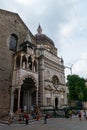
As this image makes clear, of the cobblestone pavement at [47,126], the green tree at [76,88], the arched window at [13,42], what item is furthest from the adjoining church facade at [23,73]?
the green tree at [76,88]

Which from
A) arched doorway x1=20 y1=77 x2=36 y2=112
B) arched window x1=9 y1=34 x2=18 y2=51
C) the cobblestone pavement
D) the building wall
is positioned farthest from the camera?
arched window x1=9 y1=34 x2=18 y2=51

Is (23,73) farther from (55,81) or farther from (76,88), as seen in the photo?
(76,88)

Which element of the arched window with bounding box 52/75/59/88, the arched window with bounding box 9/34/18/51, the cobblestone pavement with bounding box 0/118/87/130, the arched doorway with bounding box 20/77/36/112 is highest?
the arched window with bounding box 9/34/18/51

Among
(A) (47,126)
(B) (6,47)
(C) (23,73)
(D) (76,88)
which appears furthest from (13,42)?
(D) (76,88)

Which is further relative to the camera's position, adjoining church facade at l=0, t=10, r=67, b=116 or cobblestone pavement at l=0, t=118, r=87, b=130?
adjoining church facade at l=0, t=10, r=67, b=116

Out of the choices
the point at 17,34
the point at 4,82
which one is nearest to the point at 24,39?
the point at 17,34

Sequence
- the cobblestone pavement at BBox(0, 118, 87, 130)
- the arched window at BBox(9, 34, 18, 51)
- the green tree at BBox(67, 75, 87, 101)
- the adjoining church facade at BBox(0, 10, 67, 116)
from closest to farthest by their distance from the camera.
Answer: the cobblestone pavement at BBox(0, 118, 87, 130) → the adjoining church facade at BBox(0, 10, 67, 116) → the arched window at BBox(9, 34, 18, 51) → the green tree at BBox(67, 75, 87, 101)

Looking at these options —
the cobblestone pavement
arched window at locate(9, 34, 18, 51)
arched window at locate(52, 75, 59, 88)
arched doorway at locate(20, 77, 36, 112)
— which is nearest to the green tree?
arched window at locate(52, 75, 59, 88)

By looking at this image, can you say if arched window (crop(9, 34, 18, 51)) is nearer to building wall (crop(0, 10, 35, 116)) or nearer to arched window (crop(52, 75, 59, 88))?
building wall (crop(0, 10, 35, 116))

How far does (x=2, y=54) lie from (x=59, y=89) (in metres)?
11.6

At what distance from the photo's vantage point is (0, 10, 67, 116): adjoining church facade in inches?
752

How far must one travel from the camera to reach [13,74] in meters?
20.0

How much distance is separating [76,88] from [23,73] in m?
25.5

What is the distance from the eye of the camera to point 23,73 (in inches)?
759
